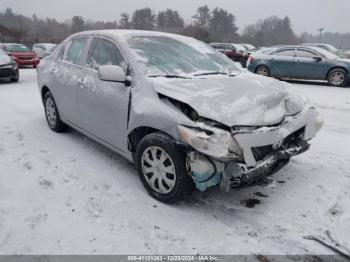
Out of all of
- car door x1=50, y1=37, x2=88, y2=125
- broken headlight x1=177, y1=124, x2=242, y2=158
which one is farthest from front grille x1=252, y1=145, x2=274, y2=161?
car door x1=50, y1=37, x2=88, y2=125

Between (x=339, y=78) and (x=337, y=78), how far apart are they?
0.21 ft

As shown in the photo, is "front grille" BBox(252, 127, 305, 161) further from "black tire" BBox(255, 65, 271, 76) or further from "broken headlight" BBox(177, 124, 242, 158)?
"black tire" BBox(255, 65, 271, 76)

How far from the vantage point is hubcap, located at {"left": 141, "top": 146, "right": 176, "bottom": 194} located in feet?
10.6

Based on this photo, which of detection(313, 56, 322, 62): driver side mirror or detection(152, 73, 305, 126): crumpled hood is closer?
detection(152, 73, 305, 126): crumpled hood

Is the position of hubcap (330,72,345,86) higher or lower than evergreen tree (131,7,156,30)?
lower

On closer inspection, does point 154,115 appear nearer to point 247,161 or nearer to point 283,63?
point 247,161

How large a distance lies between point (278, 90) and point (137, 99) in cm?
Answer: 149

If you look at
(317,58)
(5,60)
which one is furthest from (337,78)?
(5,60)

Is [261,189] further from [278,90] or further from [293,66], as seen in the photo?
[293,66]

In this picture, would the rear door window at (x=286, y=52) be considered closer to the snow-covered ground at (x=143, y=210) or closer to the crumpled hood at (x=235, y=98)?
the snow-covered ground at (x=143, y=210)

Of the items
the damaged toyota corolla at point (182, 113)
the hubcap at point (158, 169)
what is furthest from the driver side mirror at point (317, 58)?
the hubcap at point (158, 169)

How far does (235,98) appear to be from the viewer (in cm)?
321

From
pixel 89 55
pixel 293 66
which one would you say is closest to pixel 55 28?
pixel 293 66

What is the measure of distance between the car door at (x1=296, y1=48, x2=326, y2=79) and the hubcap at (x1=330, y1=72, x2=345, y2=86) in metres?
0.34
